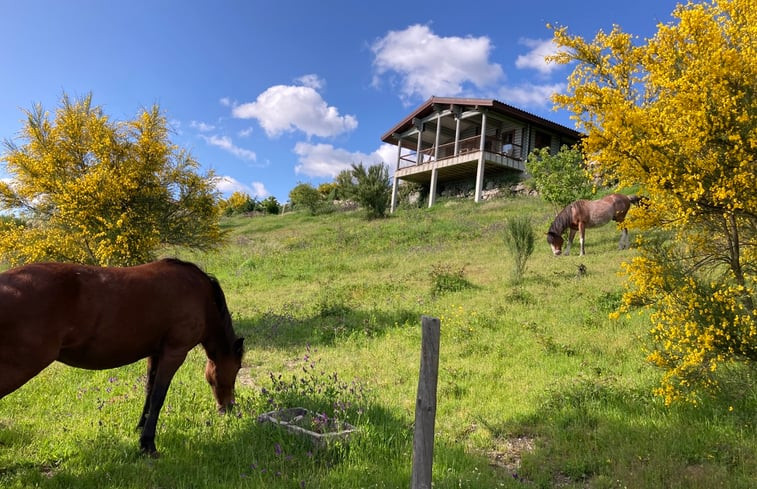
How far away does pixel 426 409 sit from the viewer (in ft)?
10.7

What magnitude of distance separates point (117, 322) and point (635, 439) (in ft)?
16.3

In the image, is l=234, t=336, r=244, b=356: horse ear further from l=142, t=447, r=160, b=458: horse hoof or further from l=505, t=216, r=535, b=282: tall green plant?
l=505, t=216, r=535, b=282: tall green plant

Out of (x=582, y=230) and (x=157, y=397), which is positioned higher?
(x=582, y=230)

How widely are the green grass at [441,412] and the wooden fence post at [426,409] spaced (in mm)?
735

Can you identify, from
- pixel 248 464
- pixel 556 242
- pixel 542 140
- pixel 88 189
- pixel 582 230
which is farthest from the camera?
pixel 542 140

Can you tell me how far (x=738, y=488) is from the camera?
3.67 m

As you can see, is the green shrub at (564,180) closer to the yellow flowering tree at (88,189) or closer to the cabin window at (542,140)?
the yellow flowering tree at (88,189)

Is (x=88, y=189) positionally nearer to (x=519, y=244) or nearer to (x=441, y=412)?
(x=441, y=412)

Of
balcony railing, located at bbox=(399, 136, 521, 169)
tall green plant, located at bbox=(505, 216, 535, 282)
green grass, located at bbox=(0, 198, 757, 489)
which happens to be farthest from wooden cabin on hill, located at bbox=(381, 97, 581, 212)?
green grass, located at bbox=(0, 198, 757, 489)

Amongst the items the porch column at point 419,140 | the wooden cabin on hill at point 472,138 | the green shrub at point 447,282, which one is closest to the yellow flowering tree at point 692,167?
the green shrub at point 447,282

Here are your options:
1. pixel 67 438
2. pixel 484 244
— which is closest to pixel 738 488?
pixel 67 438

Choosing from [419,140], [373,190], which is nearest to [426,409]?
[373,190]

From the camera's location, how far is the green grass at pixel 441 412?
3.99m

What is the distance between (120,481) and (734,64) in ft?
23.0
